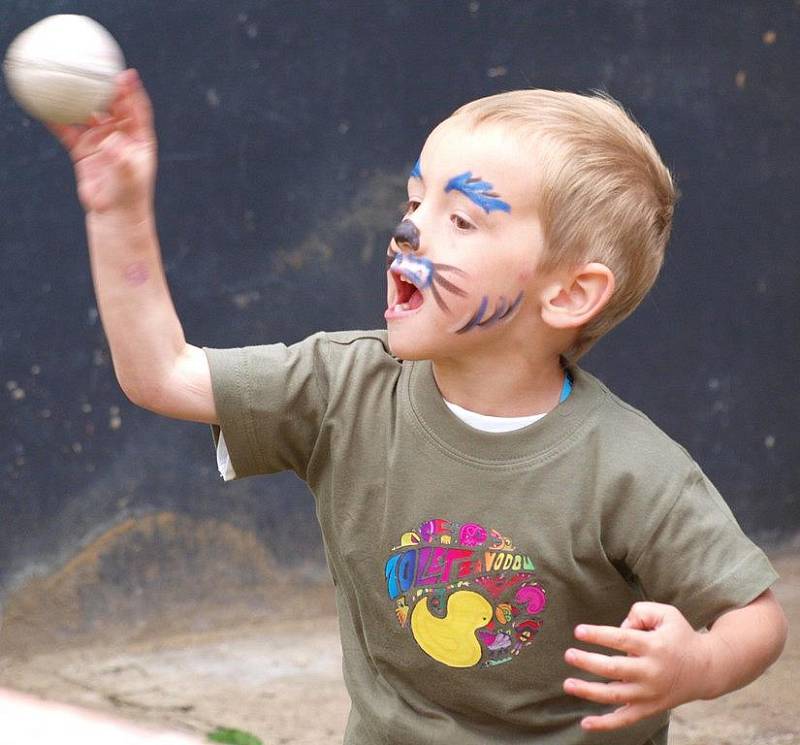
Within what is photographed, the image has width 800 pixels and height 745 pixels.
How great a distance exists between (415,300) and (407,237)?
0.35 feet

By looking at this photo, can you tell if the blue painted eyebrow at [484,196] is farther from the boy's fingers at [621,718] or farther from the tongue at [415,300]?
the boy's fingers at [621,718]

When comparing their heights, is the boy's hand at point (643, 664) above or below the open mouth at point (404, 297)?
below

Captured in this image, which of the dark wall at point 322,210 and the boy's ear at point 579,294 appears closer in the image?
the boy's ear at point 579,294

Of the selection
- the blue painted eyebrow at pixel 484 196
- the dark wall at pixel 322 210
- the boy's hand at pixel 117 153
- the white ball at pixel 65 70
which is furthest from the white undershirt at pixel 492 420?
the dark wall at pixel 322 210

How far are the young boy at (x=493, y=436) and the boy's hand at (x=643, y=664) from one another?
12 centimetres

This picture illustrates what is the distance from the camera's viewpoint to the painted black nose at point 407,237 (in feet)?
8.41

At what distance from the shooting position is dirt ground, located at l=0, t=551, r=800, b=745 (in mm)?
3938

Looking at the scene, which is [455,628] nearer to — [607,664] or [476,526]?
[476,526]

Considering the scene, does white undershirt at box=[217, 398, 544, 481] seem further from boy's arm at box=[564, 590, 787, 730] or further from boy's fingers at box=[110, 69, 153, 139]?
boy's fingers at box=[110, 69, 153, 139]

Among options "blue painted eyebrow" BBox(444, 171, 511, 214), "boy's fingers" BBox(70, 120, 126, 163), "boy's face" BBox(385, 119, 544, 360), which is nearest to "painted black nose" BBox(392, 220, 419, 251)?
"boy's face" BBox(385, 119, 544, 360)

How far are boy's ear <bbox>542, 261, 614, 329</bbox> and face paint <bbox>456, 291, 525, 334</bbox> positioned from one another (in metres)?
0.05

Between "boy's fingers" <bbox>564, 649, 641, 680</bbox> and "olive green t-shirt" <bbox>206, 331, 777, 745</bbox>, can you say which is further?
"olive green t-shirt" <bbox>206, 331, 777, 745</bbox>

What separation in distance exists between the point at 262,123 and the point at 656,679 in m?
2.49

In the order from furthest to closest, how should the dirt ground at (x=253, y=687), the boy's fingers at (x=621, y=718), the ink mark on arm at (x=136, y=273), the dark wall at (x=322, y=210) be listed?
1. the dark wall at (x=322, y=210)
2. the dirt ground at (x=253, y=687)
3. the ink mark on arm at (x=136, y=273)
4. the boy's fingers at (x=621, y=718)
